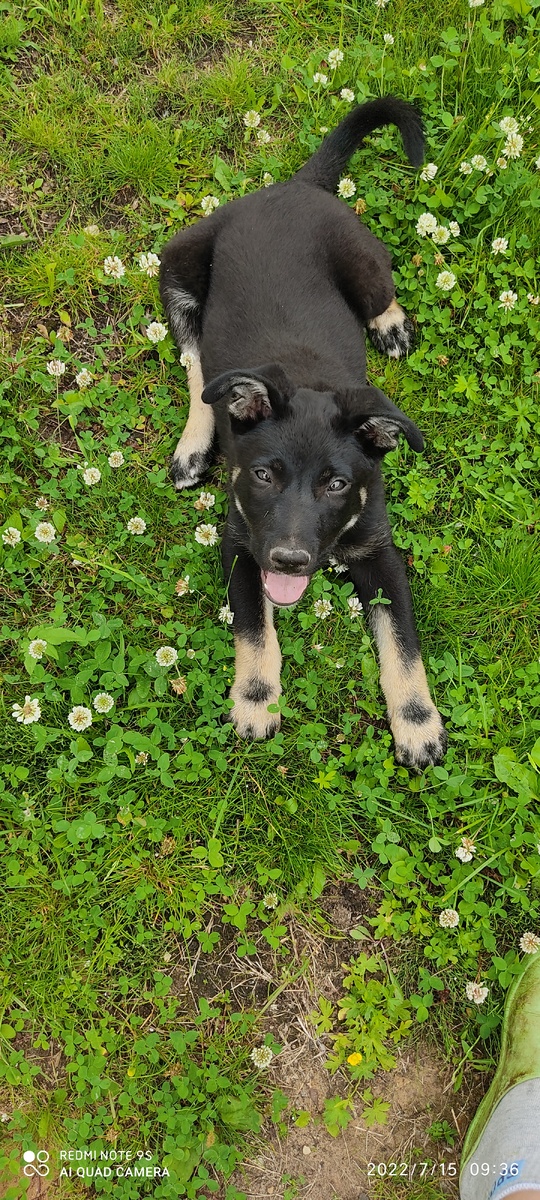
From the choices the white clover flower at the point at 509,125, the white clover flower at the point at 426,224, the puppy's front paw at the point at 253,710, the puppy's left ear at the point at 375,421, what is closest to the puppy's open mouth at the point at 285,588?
the puppy's front paw at the point at 253,710

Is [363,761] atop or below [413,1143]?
atop

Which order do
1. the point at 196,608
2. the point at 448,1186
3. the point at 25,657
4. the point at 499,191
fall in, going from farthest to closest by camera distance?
the point at 499,191
the point at 196,608
the point at 25,657
the point at 448,1186

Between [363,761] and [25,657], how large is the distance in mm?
1579

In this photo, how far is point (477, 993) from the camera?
10.8 feet

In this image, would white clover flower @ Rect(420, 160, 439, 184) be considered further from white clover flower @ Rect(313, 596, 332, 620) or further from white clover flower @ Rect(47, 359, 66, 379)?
white clover flower @ Rect(313, 596, 332, 620)

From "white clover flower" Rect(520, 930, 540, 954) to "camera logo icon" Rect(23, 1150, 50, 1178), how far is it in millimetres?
2132

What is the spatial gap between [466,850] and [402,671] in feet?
2.65

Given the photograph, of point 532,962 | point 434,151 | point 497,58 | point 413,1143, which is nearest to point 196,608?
point 532,962

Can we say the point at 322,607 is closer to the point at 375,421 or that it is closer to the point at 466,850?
the point at 375,421

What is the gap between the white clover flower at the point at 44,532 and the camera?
3668 mm

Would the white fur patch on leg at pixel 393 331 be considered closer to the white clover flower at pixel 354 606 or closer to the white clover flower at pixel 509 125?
the white clover flower at pixel 509 125

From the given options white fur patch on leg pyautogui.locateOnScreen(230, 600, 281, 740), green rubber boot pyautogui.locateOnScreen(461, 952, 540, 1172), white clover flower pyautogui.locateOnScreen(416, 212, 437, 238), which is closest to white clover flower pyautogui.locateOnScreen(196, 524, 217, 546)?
white fur patch on leg pyautogui.locateOnScreen(230, 600, 281, 740)

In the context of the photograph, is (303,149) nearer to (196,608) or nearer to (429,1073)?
(196,608)

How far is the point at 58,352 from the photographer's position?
4027mm
